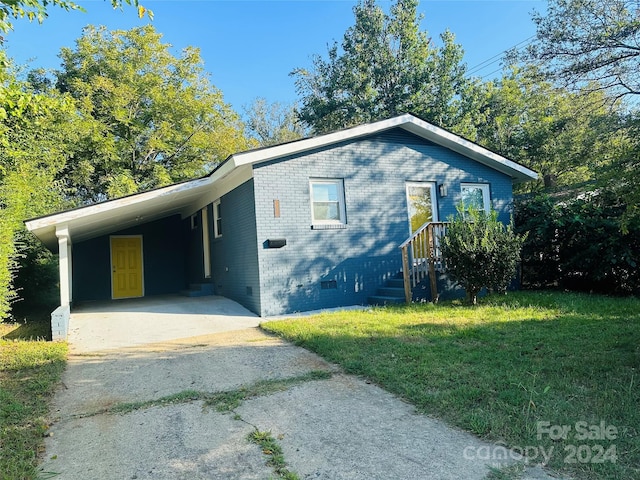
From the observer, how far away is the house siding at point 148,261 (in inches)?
544

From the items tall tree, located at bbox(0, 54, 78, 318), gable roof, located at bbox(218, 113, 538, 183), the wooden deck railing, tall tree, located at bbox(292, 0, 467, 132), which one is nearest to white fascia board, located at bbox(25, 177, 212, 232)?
tall tree, located at bbox(0, 54, 78, 318)

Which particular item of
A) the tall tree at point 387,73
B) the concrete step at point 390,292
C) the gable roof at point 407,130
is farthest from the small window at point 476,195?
the tall tree at point 387,73

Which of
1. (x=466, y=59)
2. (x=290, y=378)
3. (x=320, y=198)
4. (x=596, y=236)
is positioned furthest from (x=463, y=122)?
(x=290, y=378)

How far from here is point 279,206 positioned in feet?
27.8

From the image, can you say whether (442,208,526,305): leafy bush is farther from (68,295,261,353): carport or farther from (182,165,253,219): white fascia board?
(182,165,253,219): white fascia board

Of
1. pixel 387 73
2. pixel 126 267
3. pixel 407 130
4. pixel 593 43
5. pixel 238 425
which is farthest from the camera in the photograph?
pixel 387 73

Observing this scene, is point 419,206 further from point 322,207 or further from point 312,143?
point 312,143

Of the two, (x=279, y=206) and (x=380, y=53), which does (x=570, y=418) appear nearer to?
(x=279, y=206)

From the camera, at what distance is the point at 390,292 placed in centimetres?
912

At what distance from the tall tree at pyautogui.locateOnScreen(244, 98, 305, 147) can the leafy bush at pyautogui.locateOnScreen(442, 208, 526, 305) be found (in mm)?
24841

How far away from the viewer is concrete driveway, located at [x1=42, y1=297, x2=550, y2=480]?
2584 millimetres

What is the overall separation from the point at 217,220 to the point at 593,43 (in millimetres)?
12220

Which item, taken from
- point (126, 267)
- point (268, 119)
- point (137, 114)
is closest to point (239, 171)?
point (126, 267)

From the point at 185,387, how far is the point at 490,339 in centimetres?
384
